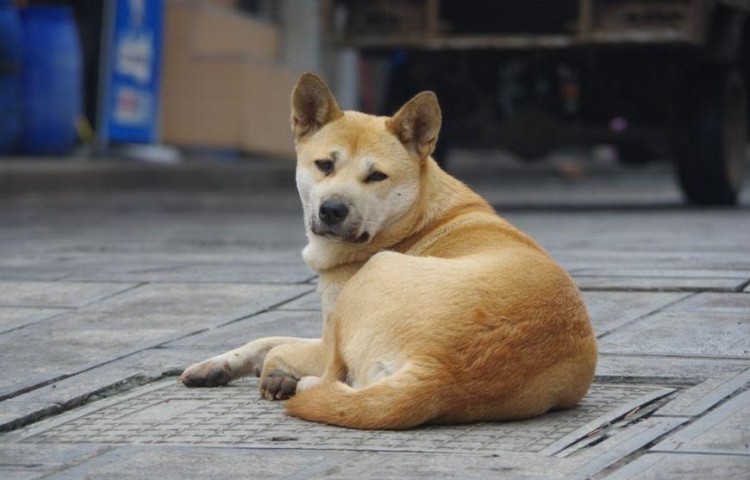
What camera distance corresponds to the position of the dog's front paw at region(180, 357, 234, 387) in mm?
4762

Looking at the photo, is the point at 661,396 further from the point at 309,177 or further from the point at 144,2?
the point at 144,2

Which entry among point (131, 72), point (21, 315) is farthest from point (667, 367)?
point (131, 72)

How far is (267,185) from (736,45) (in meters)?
7.24

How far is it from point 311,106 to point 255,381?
2.96 ft

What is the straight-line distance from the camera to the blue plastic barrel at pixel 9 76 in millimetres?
13914

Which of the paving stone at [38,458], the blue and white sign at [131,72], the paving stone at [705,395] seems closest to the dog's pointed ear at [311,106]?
the paving stone at [705,395]

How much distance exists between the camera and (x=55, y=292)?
6730 mm

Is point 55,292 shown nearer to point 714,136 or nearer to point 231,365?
point 231,365

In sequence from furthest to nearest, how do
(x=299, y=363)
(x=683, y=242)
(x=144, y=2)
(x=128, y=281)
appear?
(x=144, y=2) < (x=683, y=242) < (x=128, y=281) < (x=299, y=363)

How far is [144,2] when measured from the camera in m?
16.0

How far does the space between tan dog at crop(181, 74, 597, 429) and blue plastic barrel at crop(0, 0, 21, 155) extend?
937cm

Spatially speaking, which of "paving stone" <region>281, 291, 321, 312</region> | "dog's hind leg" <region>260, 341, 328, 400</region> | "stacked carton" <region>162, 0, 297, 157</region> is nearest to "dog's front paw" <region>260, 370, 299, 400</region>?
"dog's hind leg" <region>260, 341, 328, 400</region>

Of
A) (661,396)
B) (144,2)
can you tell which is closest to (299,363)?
(661,396)

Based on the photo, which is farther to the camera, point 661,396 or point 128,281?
point 128,281
